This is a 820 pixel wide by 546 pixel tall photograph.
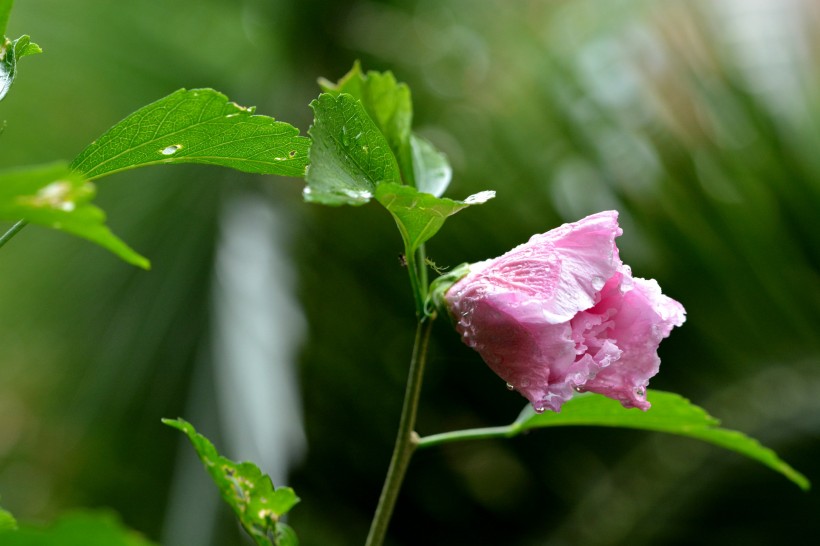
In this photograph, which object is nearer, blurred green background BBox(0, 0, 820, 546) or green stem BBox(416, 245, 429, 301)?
green stem BBox(416, 245, 429, 301)

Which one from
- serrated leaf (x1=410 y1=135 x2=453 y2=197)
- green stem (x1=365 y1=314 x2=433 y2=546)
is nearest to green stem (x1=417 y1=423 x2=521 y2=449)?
green stem (x1=365 y1=314 x2=433 y2=546)

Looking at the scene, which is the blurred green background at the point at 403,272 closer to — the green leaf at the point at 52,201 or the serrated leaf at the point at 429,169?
the serrated leaf at the point at 429,169

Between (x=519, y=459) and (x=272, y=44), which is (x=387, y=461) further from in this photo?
(x=272, y=44)

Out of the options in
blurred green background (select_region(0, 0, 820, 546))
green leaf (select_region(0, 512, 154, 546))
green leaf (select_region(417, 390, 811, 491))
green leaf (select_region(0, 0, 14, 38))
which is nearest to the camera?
green leaf (select_region(0, 512, 154, 546))

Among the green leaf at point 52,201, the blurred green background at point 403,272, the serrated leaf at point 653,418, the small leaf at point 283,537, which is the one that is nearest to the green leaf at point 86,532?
the green leaf at point 52,201

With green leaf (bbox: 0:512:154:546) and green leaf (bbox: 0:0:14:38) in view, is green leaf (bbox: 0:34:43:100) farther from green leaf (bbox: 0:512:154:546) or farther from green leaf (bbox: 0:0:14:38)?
green leaf (bbox: 0:512:154:546)

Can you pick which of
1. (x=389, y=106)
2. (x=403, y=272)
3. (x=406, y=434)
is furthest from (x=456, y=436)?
(x=403, y=272)

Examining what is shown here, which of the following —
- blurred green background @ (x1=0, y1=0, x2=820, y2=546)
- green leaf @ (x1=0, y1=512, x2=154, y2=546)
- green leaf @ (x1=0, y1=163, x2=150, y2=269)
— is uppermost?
blurred green background @ (x1=0, y1=0, x2=820, y2=546)
